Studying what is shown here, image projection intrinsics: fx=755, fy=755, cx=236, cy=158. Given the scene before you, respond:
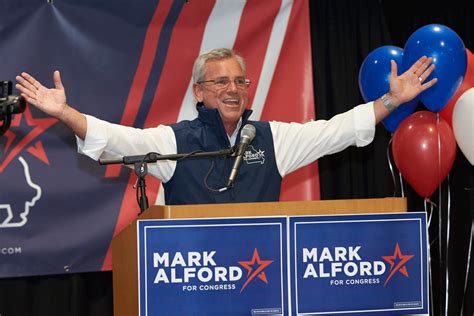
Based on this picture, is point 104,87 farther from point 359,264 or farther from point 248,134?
point 359,264

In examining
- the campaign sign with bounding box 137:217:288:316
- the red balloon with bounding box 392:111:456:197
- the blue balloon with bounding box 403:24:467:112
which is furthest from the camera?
the red balloon with bounding box 392:111:456:197

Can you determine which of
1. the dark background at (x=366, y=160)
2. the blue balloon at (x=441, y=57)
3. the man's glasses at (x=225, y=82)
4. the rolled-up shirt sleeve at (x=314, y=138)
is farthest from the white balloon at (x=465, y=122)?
the man's glasses at (x=225, y=82)

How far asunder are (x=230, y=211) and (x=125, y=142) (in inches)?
32.7

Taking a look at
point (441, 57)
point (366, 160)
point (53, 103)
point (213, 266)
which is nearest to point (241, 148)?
point (213, 266)

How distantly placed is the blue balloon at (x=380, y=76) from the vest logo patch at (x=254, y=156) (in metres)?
0.86

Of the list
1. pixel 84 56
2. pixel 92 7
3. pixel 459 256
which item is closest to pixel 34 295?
pixel 84 56

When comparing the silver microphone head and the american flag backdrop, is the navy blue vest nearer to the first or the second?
the silver microphone head

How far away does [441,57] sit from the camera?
3.22 m

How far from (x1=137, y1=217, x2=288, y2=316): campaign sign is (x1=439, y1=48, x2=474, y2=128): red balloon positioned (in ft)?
5.92

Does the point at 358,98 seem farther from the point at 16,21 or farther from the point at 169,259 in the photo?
the point at 169,259

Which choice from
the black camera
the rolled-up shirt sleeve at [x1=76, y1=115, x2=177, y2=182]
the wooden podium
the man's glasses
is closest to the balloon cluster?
the man's glasses

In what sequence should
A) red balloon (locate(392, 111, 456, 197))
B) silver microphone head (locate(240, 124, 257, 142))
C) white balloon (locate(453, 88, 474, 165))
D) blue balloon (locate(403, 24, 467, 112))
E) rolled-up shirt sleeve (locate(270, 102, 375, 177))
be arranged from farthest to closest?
red balloon (locate(392, 111, 456, 197)) < white balloon (locate(453, 88, 474, 165)) < blue balloon (locate(403, 24, 467, 112)) < rolled-up shirt sleeve (locate(270, 102, 375, 177)) < silver microphone head (locate(240, 124, 257, 142))

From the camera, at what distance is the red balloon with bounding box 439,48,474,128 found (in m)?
3.59

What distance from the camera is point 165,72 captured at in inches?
163
